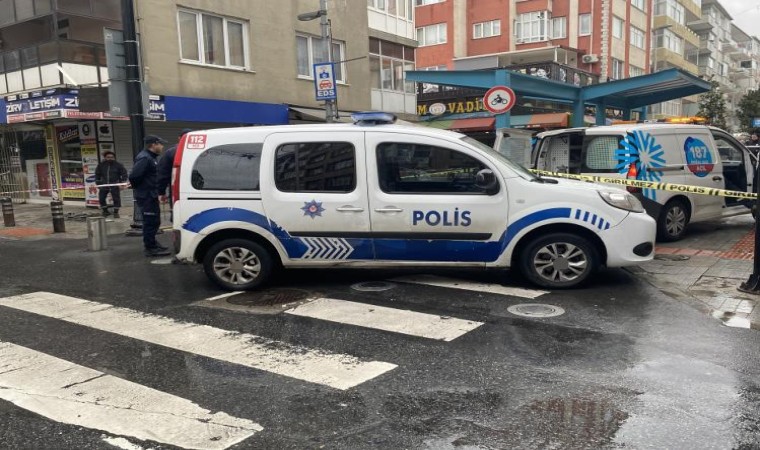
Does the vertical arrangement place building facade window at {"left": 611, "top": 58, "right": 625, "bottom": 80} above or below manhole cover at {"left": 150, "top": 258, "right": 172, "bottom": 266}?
above

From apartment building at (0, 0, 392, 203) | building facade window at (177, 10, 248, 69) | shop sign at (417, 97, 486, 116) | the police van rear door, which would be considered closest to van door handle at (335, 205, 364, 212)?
the police van rear door

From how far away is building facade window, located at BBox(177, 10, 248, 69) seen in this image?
17.4m

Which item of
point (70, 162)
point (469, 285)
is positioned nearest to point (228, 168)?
point (469, 285)

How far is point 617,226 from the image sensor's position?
6.24 meters

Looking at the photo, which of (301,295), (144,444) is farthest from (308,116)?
(144,444)

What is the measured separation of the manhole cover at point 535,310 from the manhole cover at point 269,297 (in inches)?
89.0

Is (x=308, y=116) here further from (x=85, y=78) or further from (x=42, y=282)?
(x=42, y=282)

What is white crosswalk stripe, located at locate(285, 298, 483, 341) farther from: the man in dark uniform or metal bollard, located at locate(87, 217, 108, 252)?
metal bollard, located at locate(87, 217, 108, 252)

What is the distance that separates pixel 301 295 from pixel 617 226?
3.49m

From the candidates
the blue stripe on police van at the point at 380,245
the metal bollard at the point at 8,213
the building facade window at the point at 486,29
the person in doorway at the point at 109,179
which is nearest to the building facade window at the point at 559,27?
the building facade window at the point at 486,29

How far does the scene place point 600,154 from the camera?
9.37m

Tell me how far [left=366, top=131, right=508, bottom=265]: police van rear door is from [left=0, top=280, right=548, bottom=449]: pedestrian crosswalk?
0.96m

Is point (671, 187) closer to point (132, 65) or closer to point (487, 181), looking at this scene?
point (487, 181)

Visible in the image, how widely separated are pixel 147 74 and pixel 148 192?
8.15m
